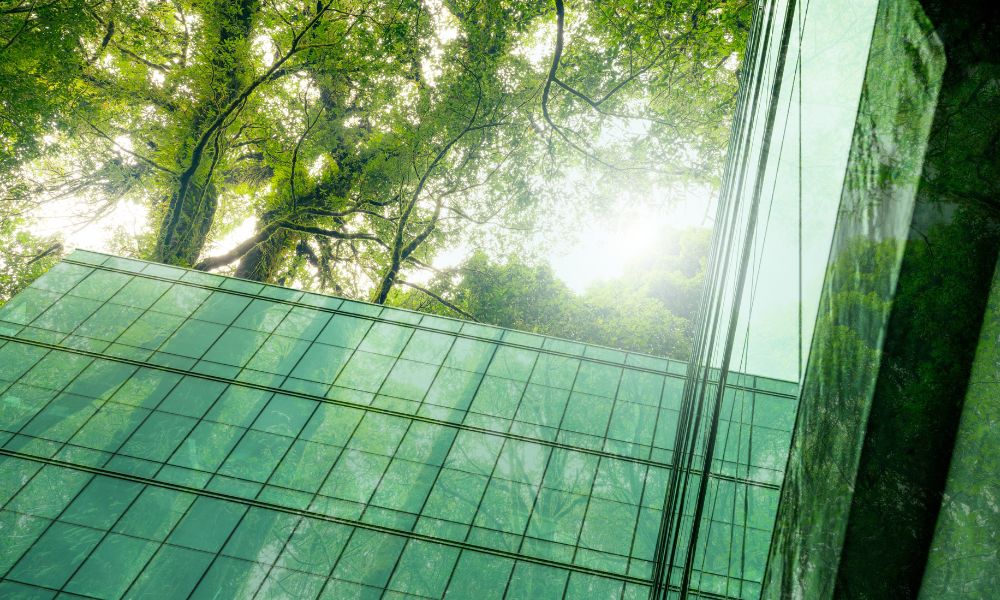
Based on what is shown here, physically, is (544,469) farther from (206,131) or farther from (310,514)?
(206,131)

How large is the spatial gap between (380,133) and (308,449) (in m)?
12.4

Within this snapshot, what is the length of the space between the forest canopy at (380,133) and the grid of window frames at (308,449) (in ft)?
27.1

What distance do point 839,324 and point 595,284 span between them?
17471 millimetres

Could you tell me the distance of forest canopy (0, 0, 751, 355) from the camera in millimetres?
13859

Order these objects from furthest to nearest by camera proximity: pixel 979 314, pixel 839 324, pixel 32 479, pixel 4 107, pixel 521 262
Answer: pixel 521 262 < pixel 4 107 < pixel 32 479 < pixel 839 324 < pixel 979 314

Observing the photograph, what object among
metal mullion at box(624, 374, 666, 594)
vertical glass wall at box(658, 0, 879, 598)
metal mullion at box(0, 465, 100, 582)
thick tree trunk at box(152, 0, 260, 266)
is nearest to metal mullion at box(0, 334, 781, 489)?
metal mullion at box(624, 374, 666, 594)

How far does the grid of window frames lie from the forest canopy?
8274 mm

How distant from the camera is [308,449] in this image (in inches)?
244

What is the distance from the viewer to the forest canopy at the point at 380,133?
546 inches

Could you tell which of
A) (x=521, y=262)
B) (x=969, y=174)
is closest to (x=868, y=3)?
(x=969, y=174)

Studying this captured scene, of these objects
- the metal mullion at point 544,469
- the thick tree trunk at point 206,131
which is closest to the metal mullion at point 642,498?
the metal mullion at point 544,469

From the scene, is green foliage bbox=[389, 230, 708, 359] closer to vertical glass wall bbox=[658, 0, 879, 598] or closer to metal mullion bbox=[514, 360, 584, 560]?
metal mullion bbox=[514, 360, 584, 560]

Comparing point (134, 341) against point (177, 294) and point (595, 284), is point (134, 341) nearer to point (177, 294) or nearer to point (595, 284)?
point (177, 294)

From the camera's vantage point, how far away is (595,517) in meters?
5.66
